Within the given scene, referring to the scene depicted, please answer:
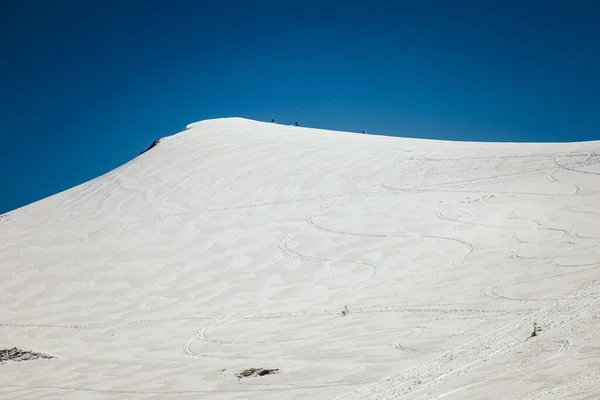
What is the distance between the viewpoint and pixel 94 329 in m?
14.8

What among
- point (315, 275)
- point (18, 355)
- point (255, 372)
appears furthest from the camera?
point (315, 275)

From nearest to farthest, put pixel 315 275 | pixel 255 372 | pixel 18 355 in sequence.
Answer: pixel 255 372
pixel 18 355
pixel 315 275

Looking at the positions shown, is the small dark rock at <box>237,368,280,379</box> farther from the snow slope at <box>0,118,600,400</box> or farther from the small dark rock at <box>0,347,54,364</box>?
the small dark rock at <box>0,347,54,364</box>

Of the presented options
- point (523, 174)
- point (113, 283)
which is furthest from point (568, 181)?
point (113, 283)

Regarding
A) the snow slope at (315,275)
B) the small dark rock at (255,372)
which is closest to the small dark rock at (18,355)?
the snow slope at (315,275)

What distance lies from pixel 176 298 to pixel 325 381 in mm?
7964

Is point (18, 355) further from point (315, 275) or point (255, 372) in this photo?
point (315, 275)

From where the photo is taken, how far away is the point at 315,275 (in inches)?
668

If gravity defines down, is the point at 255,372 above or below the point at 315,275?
below

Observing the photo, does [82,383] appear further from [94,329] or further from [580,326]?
[580,326]

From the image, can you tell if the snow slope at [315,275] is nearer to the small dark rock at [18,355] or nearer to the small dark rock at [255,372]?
the small dark rock at [255,372]

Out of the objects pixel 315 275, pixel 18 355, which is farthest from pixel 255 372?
pixel 315 275

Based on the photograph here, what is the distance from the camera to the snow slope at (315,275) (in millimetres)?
9562

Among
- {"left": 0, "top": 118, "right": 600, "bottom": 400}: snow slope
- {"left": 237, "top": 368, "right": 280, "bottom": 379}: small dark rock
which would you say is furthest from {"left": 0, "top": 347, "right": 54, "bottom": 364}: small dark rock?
{"left": 237, "top": 368, "right": 280, "bottom": 379}: small dark rock
